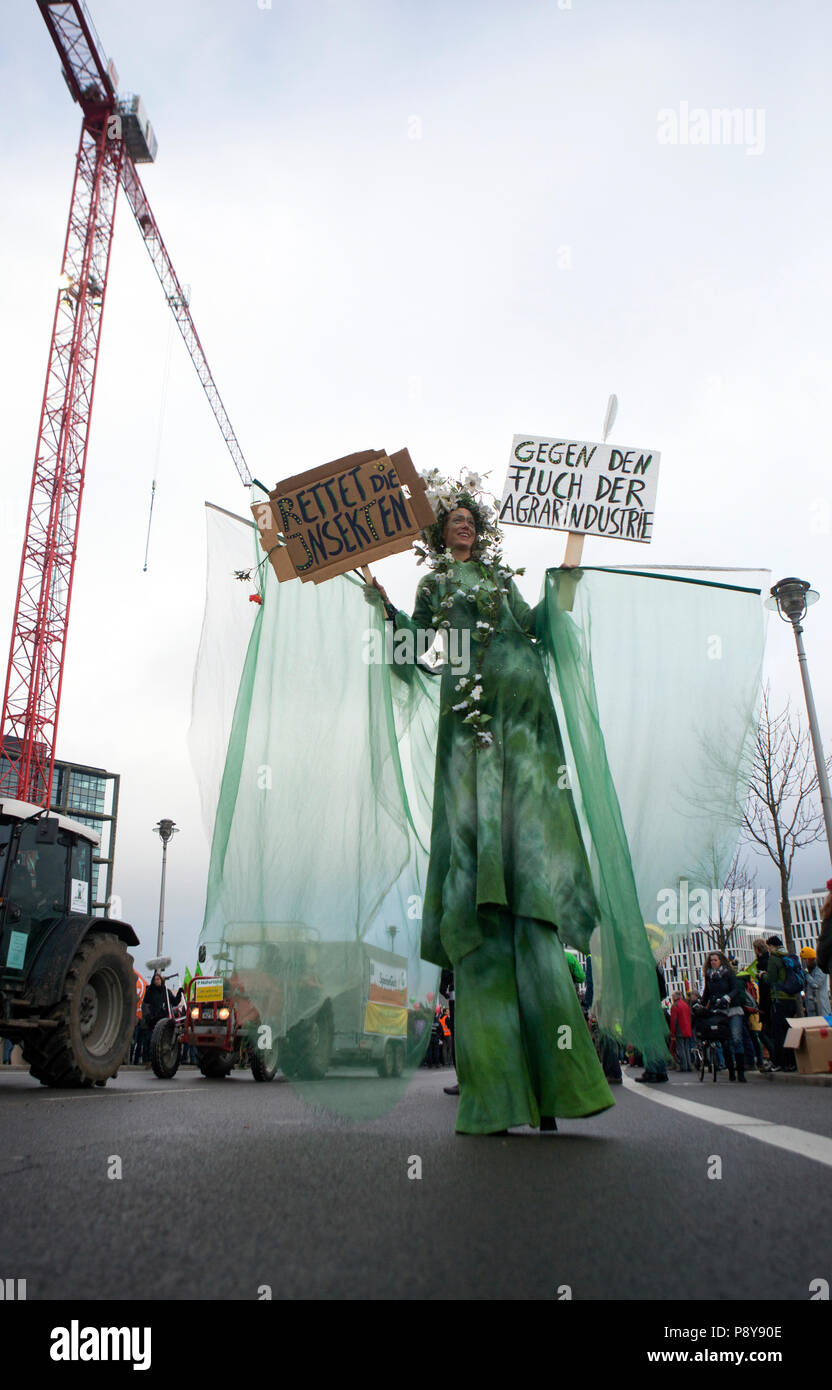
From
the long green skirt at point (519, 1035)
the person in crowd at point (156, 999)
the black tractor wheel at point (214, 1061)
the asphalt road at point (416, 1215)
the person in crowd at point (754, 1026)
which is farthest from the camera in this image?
the person in crowd at point (156, 999)

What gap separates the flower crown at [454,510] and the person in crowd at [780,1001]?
32.7 ft

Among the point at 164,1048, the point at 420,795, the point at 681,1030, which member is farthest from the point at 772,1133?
the point at 681,1030

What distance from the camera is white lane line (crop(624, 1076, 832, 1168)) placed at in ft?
10.8

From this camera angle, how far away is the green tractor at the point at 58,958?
835 centimetres

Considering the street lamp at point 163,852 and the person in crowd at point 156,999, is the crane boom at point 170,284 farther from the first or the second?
the person in crowd at point 156,999

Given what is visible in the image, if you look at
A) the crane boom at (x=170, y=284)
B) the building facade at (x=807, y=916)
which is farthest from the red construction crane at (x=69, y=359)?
the building facade at (x=807, y=916)

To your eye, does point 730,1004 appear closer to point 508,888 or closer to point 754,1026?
point 754,1026

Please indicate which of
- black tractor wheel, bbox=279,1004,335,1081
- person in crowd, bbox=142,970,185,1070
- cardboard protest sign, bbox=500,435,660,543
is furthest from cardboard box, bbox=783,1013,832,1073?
person in crowd, bbox=142,970,185,1070

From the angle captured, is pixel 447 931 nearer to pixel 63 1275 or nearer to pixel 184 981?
pixel 63 1275

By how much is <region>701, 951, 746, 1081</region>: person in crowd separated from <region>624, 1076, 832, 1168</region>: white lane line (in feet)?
22.5

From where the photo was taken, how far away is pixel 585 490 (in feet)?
16.5

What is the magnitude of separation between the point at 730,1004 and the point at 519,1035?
9.62 m

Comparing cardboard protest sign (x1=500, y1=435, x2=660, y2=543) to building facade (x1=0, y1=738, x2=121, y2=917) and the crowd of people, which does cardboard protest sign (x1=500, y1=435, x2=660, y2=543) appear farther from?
building facade (x1=0, y1=738, x2=121, y2=917)
